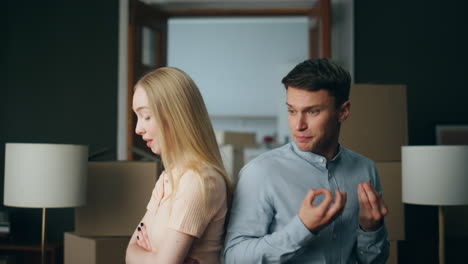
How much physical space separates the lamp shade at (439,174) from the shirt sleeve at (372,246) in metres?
1.35

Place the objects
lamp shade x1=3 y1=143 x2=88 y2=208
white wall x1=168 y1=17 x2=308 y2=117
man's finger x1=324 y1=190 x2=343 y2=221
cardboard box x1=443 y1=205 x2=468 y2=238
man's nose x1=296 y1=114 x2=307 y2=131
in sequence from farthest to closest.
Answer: white wall x1=168 y1=17 x2=308 y2=117, cardboard box x1=443 y1=205 x2=468 y2=238, lamp shade x1=3 y1=143 x2=88 y2=208, man's nose x1=296 y1=114 x2=307 y2=131, man's finger x1=324 y1=190 x2=343 y2=221

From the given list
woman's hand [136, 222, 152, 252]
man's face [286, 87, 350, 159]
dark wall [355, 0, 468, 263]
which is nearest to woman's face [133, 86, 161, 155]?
woman's hand [136, 222, 152, 252]

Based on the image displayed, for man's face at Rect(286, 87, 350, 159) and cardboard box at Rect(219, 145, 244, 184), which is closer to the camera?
man's face at Rect(286, 87, 350, 159)

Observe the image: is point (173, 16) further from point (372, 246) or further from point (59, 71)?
point (372, 246)

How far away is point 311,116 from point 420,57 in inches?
122

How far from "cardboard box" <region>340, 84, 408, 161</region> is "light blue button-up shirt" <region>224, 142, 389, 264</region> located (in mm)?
1386

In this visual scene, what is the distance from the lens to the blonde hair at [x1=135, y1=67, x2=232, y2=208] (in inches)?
58.8

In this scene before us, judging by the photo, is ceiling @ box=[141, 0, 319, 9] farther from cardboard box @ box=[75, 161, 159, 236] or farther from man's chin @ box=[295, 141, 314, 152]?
man's chin @ box=[295, 141, 314, 152]

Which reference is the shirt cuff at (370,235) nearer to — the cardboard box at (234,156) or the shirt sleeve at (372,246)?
the shirt sleeve at (372,246)

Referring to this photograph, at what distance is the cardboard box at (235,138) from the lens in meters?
6.48

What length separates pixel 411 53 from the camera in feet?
13.8

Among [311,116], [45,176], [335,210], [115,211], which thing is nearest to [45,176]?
[45,176]

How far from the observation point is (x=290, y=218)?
1.44 meters

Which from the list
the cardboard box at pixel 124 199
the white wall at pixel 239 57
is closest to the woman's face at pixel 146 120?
the cardboard box at pixel 124 199
